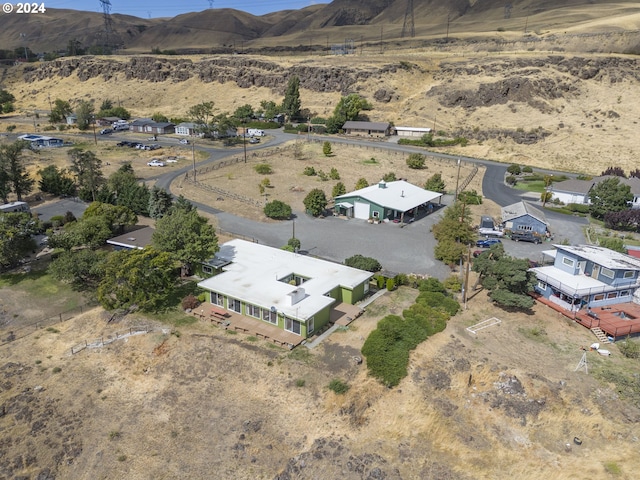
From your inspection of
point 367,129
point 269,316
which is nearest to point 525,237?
point 269,316

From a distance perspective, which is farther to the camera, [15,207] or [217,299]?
[15,207]

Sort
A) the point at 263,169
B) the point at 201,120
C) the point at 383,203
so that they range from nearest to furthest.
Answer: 1. the point at 383,203
2. the point at 263,169
3. the point at 201,120

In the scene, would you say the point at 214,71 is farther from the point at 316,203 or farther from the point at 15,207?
the point at 316,203

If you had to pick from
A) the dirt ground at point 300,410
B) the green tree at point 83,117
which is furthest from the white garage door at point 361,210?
the green tree at point 83,117

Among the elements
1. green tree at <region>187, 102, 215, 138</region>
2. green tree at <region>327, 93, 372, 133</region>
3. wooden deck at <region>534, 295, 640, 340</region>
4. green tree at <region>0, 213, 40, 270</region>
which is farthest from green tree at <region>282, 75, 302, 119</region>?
wooden deck at <region>534, 295, 640, 340</region>

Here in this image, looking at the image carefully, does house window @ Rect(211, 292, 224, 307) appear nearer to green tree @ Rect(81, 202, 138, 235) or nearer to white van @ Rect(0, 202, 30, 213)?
green tree @ Rect(81, 202, 138, 235)

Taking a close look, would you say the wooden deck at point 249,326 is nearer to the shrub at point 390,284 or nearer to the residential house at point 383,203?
the shrub at point 390,284

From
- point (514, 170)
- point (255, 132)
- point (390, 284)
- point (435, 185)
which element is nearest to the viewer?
point (390, 284)
